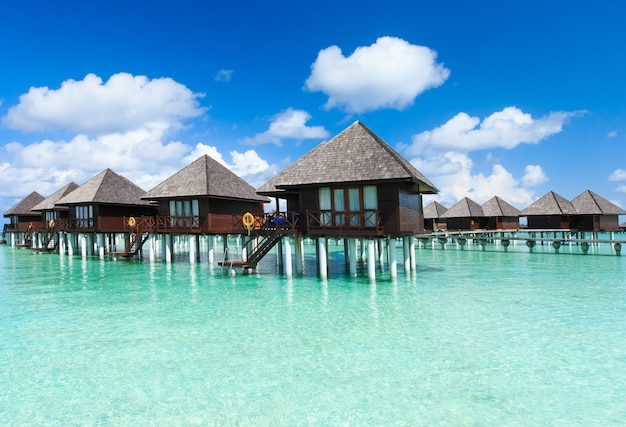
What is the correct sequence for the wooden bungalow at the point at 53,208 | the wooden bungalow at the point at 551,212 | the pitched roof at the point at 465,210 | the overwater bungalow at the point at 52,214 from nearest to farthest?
the overwater bungalow at the point at 52,214, the wooden bungalow at the point at 53,208, the wooden bungalow at the point at 551,212, the pitched roof at the point at 465,210

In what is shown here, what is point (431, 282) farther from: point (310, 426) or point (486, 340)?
point (310, 426)

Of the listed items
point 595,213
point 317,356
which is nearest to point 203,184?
point 317,356

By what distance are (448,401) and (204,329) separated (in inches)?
276

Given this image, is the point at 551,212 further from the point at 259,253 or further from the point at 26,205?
the point at 26,205

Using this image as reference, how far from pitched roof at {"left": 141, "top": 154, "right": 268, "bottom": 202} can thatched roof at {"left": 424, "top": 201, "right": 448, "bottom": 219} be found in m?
29.7

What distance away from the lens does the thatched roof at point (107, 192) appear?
3259 centimetres

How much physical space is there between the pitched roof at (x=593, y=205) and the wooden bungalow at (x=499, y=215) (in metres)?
7.31

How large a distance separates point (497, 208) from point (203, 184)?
3788cm

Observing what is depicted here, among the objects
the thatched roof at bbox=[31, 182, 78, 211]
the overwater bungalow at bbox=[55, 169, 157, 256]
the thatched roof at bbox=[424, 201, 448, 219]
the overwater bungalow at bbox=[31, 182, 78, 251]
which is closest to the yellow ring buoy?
the overwater bungalow at bbox=[55, 169, 157, 256]

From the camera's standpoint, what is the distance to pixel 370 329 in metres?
11.3

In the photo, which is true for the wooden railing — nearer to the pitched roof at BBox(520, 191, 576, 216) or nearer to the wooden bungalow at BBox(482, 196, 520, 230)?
the pitched roof at BBox(520, 191, 576, 216)

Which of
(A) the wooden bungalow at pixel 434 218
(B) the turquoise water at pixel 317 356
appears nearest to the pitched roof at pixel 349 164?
(B) the turquoise water at pixel 317 356

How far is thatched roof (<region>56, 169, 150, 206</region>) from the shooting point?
107 feet

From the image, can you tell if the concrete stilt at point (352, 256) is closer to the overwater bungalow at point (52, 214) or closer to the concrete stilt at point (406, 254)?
the concrete stilt at point (406, 254)
